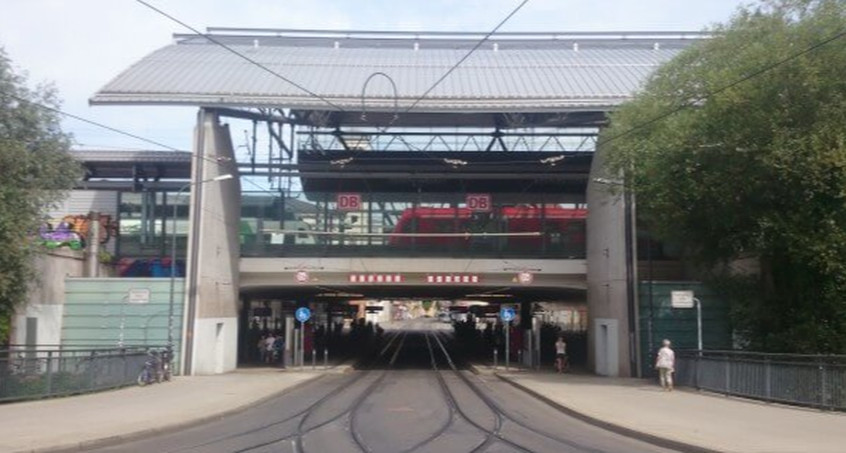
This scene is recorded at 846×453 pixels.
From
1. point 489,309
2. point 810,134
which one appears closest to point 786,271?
point 810,134

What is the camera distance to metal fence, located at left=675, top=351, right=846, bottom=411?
1930 cm

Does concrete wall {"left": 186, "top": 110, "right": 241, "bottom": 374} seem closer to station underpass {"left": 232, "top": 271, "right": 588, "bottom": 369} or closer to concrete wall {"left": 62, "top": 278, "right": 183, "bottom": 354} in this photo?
concrete wall {"left": 62, "top": 278, "right": 183, "bottom": 354}

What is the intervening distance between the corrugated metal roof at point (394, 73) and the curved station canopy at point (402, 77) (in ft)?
0.17

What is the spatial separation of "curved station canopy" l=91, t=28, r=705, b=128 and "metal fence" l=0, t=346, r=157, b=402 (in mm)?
11188

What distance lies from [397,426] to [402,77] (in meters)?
24.1

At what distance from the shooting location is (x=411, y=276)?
42250 millimetres

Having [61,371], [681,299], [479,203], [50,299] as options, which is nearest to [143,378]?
[61,371]

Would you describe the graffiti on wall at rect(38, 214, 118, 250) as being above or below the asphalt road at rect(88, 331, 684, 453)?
above

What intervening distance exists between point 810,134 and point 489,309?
5188 cm

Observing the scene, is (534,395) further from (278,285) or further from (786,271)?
(278,285)

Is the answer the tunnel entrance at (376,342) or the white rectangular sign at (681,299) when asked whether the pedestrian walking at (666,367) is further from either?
the tunnel entrance at (376,342)

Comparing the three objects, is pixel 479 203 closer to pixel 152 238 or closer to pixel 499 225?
pixel 499 225

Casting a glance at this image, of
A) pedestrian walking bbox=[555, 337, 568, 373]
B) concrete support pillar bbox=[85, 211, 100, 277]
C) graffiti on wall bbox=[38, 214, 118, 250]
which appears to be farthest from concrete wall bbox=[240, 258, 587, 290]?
graffiti on wall bbox=[38, 214, 118, 250]

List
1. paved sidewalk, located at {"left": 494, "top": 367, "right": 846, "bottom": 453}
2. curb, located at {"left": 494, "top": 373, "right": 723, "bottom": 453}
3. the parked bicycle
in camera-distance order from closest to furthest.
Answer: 1. curb, located at {"left": 494, "top": 373, "right": 723, "bottom": 453}
2. paved sidewalk, located at {"left": 494, "top": 367, "right": 846, "bottom": 453}
3. the parked bicycle
